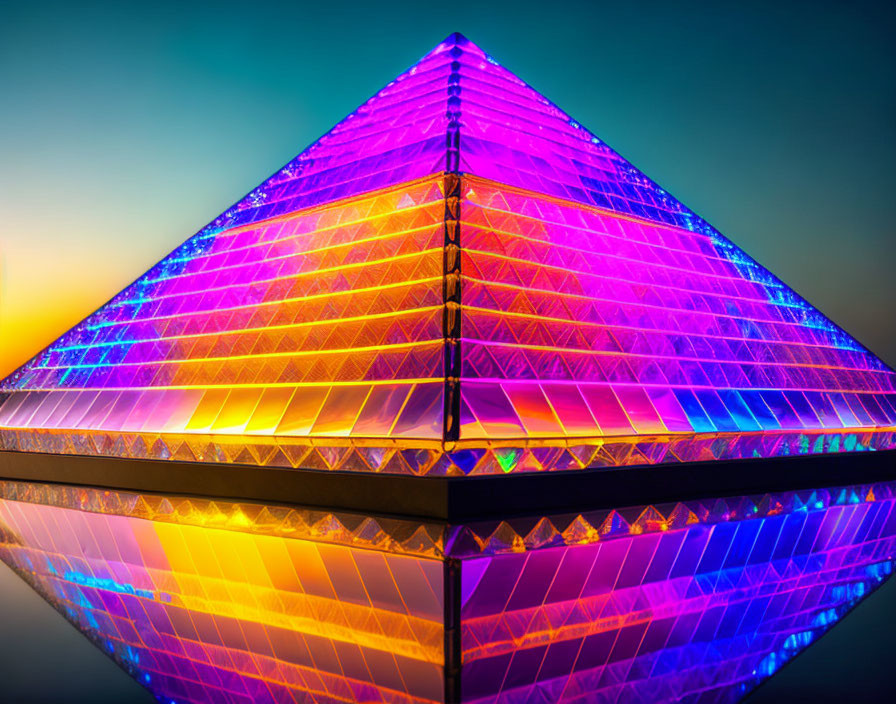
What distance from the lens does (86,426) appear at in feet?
64.5

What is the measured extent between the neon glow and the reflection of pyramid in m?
2.39

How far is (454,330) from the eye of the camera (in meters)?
14.9

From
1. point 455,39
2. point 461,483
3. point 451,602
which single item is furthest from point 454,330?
point 455,39

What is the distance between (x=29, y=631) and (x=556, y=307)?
12.6m

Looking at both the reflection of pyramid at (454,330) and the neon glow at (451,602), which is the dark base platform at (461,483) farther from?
the neon glow at (451,602)

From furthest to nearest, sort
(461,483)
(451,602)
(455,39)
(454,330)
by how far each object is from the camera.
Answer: (455,39) → (454,330) → (461,483) → (451,602)

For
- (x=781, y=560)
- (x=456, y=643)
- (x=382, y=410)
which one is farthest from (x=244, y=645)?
(x=382, y=410)

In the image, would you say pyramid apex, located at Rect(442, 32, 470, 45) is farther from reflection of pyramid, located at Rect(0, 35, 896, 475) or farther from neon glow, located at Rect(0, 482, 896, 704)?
neon glow, located at Rect(0, 482, 896, 704)

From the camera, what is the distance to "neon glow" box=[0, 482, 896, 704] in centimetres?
565

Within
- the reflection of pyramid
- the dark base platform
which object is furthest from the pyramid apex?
the dark base platform

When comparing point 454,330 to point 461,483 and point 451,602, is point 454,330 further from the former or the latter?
point 451,602

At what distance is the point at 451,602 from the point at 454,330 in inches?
308

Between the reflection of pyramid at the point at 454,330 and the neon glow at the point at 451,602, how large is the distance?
2.39 metres

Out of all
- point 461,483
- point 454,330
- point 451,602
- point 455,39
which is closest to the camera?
point 451,602
